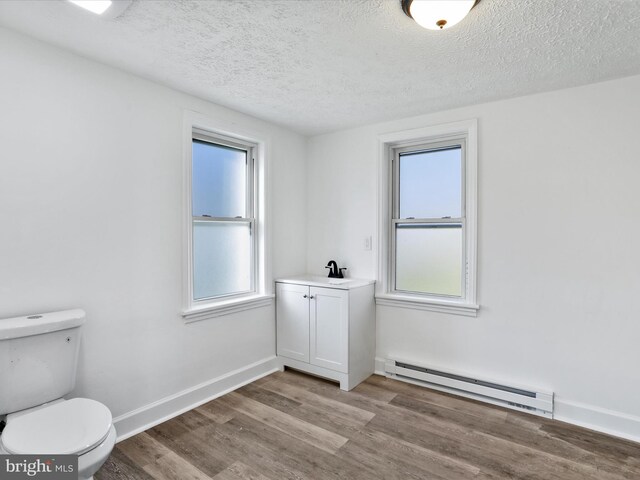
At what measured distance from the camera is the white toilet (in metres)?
1.44

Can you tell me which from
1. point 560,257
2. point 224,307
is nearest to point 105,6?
point 224,307

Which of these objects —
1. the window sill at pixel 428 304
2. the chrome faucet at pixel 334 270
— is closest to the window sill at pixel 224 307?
the chrome faucet at pixel 334 270

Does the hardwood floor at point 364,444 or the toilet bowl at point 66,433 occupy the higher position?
the toilet bowl at point 66,433

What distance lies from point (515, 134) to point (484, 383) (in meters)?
1.96

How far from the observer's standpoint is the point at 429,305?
3070 mm

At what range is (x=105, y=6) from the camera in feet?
5.34

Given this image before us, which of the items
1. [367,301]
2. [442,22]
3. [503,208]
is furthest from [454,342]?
[442,22]

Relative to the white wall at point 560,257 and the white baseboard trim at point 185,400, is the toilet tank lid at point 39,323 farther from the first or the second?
the white wall at point 560,257

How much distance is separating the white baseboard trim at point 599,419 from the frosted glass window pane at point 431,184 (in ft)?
5.28

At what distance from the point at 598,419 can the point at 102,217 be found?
353cm

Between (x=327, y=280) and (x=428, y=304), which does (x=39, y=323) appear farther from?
(x=428, y=304)

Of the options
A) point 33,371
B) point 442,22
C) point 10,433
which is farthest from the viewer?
→ point 33,371

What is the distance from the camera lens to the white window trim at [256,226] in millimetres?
2635

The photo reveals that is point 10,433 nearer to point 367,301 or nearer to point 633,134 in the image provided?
point 367,301
